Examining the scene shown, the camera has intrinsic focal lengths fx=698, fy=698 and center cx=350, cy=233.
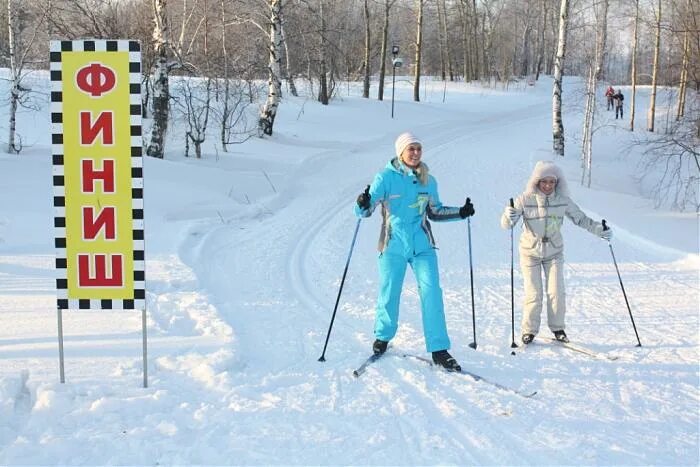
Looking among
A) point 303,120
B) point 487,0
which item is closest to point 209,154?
point 303,120

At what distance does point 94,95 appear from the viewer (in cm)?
478

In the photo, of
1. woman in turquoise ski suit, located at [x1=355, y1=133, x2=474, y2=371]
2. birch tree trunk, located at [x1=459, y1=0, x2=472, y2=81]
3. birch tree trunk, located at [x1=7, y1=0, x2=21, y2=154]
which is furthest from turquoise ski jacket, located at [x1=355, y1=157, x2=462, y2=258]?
birch tree trunk, located at [x1=459, y1=0, x2=472, y2=81]

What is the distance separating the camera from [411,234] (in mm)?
5637

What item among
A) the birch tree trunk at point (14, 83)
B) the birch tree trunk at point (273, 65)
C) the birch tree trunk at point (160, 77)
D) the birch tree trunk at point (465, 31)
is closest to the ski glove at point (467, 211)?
the birch tree trunk at point (160, 77)

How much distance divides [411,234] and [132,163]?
87.1 inches

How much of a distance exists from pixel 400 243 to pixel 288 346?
1.38 meters

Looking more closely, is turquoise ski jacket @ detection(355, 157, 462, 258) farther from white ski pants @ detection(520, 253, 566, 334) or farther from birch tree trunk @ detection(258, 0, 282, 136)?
birch tree trunk @ detection(258, 0, 282, 136)

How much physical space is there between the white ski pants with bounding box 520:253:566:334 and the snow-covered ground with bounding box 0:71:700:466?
24cm

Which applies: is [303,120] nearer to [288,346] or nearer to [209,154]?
[209,154]

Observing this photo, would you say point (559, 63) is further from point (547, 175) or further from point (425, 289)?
point (425, 289)

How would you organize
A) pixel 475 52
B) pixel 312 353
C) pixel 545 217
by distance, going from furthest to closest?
pixel 475 52 < pixel 545 217 < pixel 312 353

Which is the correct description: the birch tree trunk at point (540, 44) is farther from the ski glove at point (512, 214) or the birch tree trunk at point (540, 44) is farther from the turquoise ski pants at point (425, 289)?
the turquoise ski pants at point (425, 289)

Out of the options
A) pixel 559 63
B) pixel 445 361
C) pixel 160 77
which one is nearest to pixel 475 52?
pixel 559 63

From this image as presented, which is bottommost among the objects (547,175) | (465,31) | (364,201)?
(364,201)
